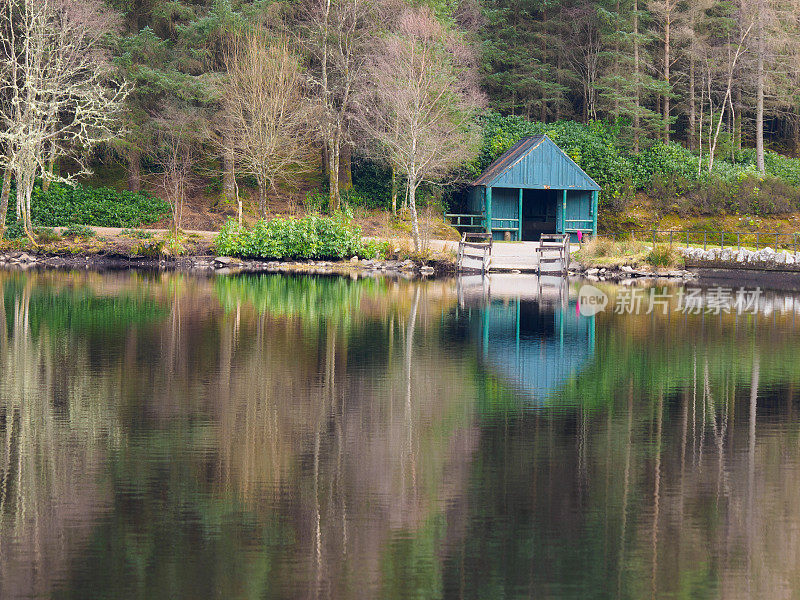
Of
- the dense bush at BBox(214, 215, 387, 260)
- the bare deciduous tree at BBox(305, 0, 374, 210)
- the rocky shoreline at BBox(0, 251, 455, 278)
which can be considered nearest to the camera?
the rocky shoreline at BBox(0, 251, 455, 278)

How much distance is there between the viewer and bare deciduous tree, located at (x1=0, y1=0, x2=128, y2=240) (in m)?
37.6

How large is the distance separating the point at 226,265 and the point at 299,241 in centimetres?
300

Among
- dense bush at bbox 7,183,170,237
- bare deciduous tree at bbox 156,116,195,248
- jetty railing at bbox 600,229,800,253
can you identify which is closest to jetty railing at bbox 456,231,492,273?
jetty railing at bbox 600,229,800,253

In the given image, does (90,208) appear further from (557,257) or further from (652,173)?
(652,173)

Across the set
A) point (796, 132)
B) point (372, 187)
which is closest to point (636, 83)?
point (372, 187)

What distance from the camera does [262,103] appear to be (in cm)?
4156

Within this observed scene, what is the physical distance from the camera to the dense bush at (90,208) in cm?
4228

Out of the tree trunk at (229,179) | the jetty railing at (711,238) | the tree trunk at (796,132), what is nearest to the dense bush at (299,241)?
the tree trunk at (229,179)

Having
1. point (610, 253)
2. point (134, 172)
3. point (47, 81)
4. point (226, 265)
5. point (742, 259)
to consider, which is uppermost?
point (47, 81)

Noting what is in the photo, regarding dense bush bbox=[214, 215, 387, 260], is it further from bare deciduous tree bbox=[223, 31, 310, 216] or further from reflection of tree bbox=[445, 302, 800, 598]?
reflection of tree bbox=[445, 302, 800, 598]

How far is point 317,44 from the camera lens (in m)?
45.6

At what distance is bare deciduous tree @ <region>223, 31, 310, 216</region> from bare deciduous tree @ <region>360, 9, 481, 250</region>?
3270mm

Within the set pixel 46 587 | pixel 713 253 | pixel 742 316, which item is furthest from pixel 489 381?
pixel 713 253

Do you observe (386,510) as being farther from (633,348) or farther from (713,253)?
(713,253)
